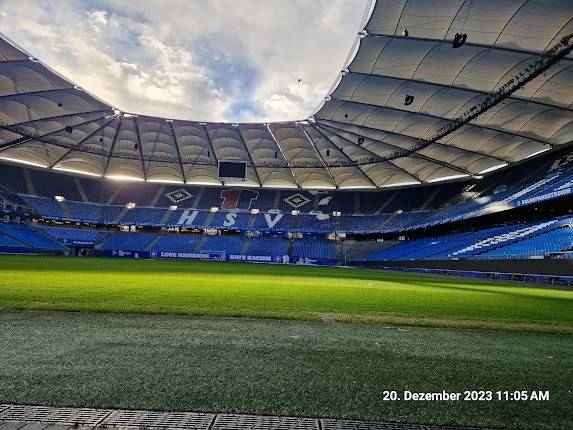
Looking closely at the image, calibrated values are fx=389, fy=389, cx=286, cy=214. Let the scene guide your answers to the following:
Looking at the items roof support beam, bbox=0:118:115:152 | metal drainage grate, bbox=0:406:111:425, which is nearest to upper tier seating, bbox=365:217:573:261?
metal drainage grate, bbox=0:406:111:425

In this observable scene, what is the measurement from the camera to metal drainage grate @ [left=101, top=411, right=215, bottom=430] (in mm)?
2611

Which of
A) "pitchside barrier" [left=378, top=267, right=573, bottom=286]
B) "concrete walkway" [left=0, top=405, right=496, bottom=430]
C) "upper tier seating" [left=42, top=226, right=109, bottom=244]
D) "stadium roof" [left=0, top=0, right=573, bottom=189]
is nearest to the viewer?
"concrete walkway" [left=0, top=405, right=496, bottom=430]

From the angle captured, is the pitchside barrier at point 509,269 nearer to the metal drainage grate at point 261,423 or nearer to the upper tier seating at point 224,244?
the metal drainage grate at point 261,423

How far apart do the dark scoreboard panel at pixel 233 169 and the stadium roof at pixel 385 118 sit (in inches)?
50.9

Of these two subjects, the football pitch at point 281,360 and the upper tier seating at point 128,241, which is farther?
the upper tier seating at point 128,241

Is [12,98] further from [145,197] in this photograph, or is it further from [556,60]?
[556,60]

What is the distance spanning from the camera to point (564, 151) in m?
39.5

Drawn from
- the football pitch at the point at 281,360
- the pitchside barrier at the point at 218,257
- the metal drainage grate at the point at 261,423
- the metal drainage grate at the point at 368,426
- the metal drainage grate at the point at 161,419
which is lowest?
the metal drainage grate at the point at 368,426

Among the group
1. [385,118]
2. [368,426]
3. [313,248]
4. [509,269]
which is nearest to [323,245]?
[313,248]

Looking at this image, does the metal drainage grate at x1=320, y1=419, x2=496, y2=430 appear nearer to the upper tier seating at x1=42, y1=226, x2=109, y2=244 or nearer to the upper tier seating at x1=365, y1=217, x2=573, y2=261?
the upper tier seating at x1=365, y1=217, x2=573, y2=261

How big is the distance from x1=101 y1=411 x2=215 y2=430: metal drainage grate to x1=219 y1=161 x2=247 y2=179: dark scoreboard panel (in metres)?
55.9

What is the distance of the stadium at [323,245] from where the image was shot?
10.9ft

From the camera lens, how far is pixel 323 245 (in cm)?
6638

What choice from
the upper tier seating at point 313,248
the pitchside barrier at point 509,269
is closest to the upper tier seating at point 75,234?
the upper tier seating at point 313,248
